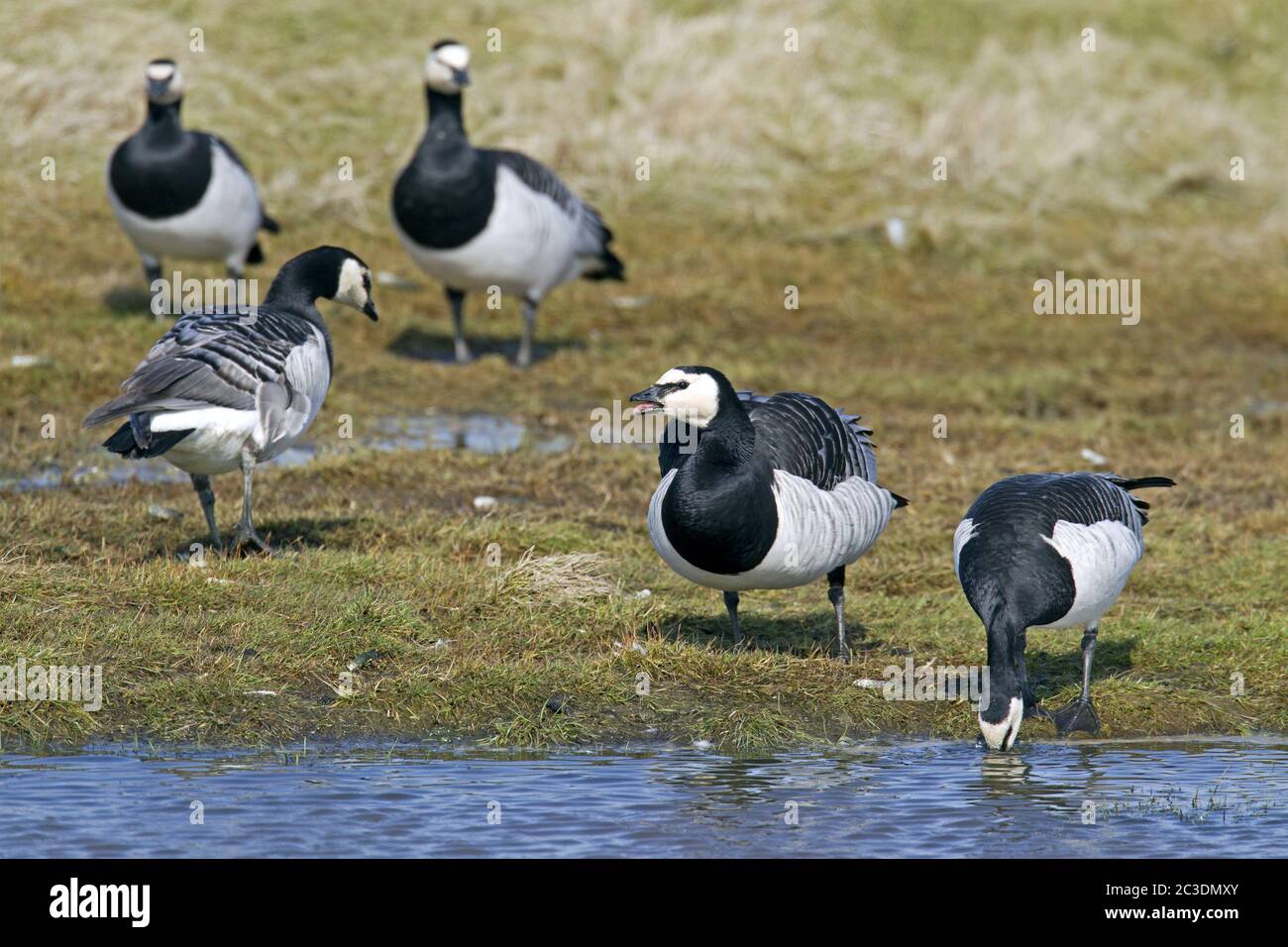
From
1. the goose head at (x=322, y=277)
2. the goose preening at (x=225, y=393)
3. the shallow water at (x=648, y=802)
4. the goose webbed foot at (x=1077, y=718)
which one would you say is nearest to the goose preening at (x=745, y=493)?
the shallow water at (x=648, y=802)

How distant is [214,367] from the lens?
9.38m

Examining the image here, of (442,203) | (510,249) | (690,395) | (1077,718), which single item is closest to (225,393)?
(690,395)

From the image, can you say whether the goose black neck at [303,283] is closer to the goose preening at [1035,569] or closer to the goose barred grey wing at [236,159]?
the goose preening at [1035,569]

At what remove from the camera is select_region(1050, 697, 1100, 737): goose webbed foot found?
839cm

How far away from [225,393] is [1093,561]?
15.0ft

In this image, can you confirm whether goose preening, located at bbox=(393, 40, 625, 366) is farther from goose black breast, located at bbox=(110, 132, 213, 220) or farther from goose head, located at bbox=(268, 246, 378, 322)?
goose head, located at bbox=(268, 246, 378, 322)

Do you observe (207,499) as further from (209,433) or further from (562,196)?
(562,196)

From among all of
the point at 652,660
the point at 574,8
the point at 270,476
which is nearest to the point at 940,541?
the point at 652,660

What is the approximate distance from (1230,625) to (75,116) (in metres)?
14.7

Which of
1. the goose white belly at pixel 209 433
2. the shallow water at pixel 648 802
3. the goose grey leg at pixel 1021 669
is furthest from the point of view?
the goose white belly at pixel 209 433

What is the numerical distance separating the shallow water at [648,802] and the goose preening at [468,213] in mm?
8258

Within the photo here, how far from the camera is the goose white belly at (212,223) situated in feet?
50.3

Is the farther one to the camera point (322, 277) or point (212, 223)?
point (212, 223)

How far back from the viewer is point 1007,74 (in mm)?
25156
